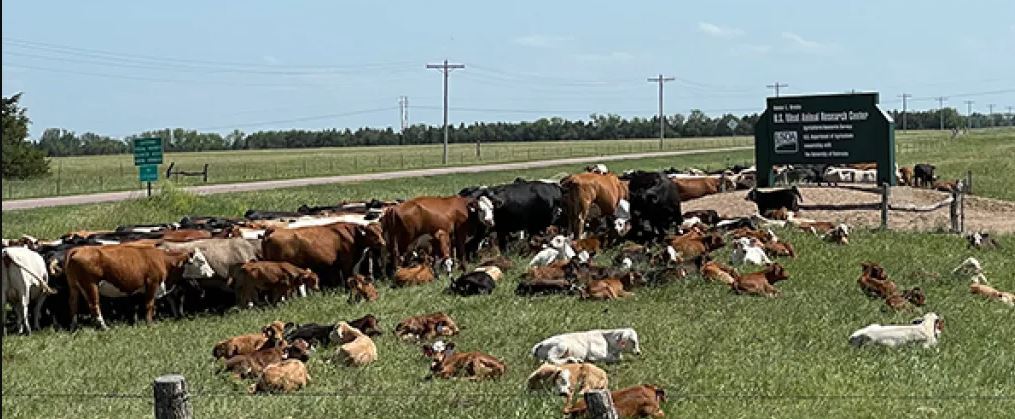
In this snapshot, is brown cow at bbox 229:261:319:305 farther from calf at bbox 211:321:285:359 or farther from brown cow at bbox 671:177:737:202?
brown cow at bbox 671:177:737:202

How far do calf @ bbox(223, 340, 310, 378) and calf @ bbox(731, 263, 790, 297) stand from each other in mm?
5372

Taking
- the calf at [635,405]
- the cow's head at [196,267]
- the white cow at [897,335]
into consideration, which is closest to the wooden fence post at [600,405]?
the calf at [635,405]

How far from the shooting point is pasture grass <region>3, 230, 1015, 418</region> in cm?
890

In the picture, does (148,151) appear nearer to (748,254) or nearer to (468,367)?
(748,254)

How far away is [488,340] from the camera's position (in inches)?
469

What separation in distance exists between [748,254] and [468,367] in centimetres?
730

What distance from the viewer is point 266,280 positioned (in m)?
16.2

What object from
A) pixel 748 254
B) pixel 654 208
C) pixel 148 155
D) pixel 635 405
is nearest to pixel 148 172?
pixel 148 155

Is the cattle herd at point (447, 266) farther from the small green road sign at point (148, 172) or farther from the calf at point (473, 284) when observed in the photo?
the small green road sign at point (148, 172)

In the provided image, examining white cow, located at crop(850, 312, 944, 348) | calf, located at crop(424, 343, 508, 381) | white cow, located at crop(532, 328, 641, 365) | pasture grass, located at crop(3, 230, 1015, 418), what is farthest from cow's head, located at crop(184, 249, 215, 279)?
white cow, located at crop(850, 312, 944, 348)

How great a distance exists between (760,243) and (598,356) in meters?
7.33

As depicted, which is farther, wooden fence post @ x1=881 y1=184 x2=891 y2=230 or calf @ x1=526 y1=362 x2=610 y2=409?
wooden fence post @ x1=881 y1=184 x2=891 y2=230

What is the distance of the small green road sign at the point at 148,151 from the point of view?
115 feet

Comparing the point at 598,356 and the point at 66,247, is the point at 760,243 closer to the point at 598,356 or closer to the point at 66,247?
the point at 598,356
